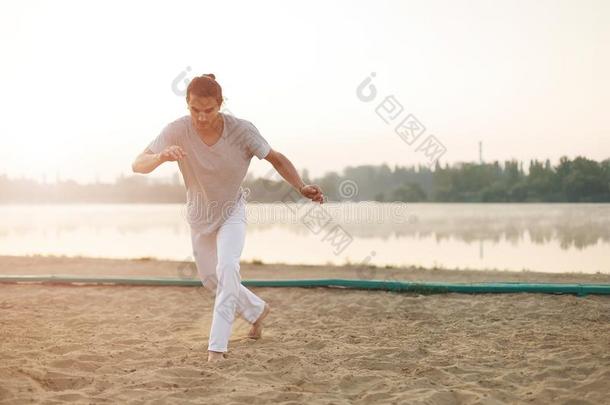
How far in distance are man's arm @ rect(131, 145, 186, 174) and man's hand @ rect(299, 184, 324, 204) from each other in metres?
0.87

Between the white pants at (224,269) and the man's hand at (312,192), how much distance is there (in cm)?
50

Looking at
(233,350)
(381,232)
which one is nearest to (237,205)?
(233,350)

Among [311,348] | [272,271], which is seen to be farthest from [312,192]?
[272,271]

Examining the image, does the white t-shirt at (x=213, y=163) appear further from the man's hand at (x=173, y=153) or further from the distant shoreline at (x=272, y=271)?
the distant shoreline at (x=272, y=271)

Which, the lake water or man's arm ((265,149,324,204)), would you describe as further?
the lake water

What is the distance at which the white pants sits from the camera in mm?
4320

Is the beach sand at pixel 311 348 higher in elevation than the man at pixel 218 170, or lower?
lower

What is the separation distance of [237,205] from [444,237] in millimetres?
14194

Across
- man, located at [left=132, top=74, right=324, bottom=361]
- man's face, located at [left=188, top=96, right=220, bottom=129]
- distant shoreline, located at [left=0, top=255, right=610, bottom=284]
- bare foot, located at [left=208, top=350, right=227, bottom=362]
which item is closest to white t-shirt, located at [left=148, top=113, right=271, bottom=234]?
man, located at [left=132, top=74, right=324, bottom=361]

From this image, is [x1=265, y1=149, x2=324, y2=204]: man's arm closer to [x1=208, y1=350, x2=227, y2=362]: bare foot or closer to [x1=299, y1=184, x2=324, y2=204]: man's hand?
[x1=299, y1=184, x2=324, y2=204]: man's hand

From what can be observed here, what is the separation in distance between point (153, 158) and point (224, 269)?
86 centimetres

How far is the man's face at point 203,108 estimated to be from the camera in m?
4.19

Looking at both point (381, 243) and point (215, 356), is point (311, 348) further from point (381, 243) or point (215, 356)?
point (381, 243)

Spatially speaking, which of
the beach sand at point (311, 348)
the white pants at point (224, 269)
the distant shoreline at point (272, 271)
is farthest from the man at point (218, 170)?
the distant shoreline at point (272, 271)
